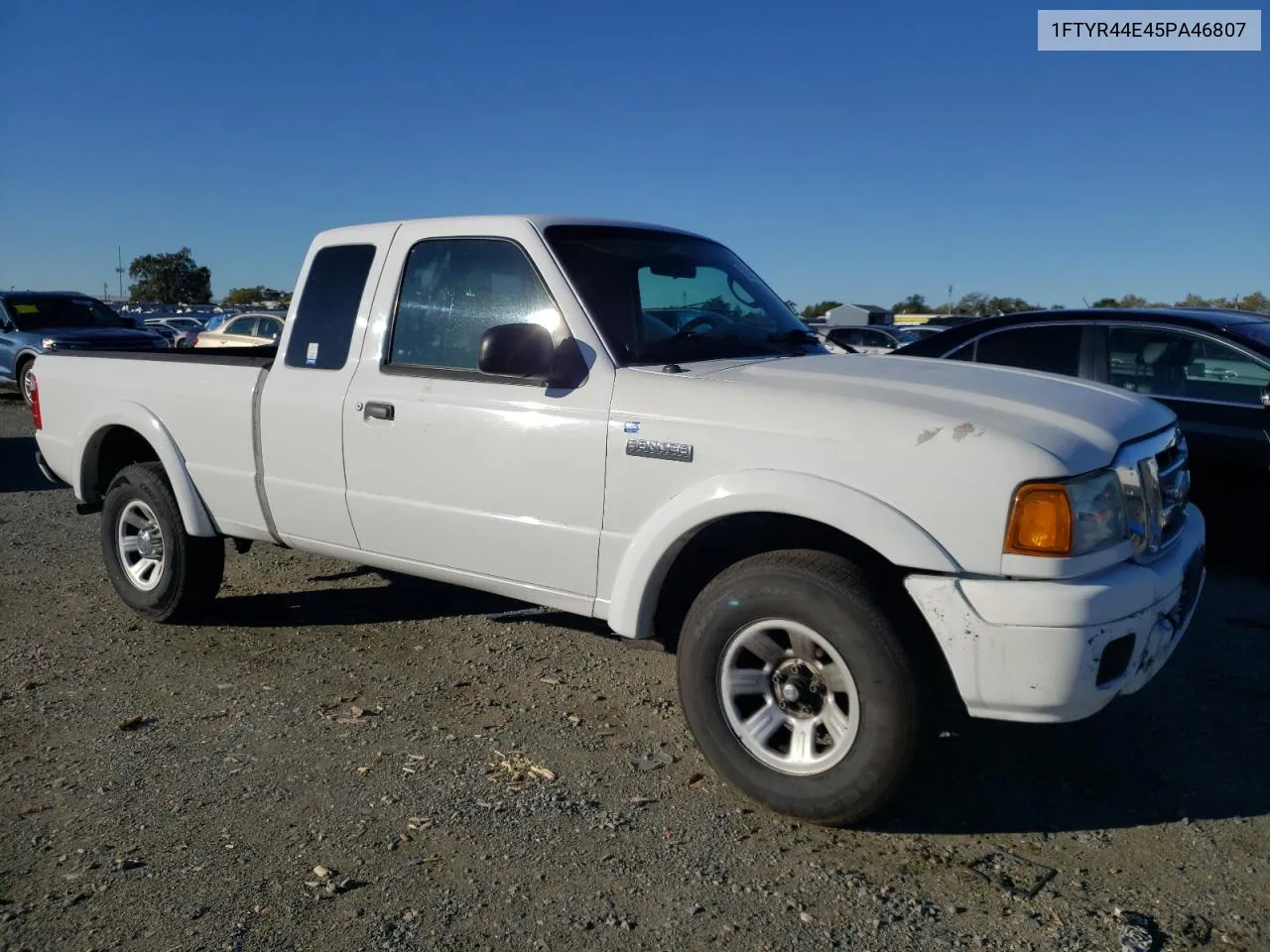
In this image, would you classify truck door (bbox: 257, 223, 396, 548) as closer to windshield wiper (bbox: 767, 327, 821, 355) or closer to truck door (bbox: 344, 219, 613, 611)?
truck door (bbox: 344, 219, 613, 611)

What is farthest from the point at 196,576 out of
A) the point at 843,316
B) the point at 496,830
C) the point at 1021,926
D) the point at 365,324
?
the point at 843,316

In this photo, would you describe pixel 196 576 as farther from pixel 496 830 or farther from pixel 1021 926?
pixel 1021 926

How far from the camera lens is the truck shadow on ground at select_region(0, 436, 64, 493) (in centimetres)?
974

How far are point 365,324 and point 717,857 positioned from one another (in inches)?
105

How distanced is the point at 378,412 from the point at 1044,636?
2698 mm

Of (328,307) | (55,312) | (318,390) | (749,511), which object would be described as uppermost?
(55,312)

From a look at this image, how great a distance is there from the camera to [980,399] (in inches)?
133

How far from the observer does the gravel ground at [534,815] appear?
9.37 feet

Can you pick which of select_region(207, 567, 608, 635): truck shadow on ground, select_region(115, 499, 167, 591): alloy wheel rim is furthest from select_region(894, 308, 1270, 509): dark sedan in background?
select_region(115, 499, 167, 591): alloy wheel rim

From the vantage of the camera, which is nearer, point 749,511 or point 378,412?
point 749,511

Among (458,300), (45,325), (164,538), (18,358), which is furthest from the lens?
(45,325)

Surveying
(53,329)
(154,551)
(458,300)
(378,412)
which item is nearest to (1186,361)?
(458,300)

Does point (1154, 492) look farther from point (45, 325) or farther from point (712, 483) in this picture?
point (45, 325)

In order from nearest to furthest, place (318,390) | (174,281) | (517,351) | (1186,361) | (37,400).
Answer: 1. (517,351)
2. (318,390)
3. (37,400)
4. (1186,361)
5. (174,281)
